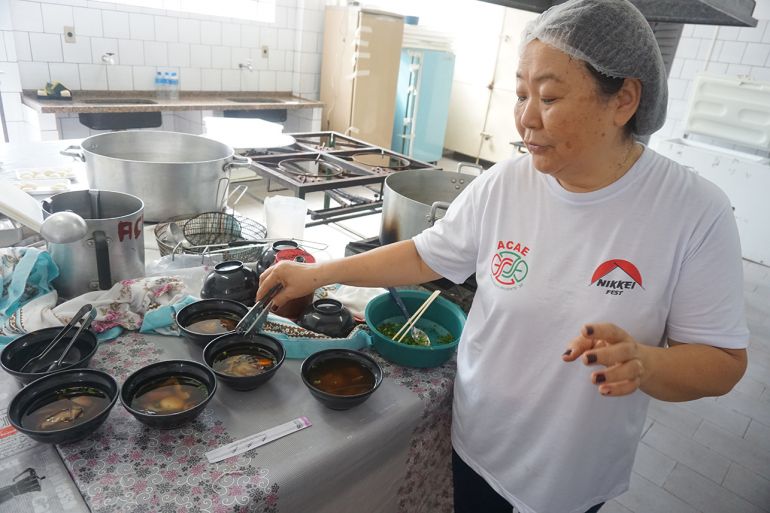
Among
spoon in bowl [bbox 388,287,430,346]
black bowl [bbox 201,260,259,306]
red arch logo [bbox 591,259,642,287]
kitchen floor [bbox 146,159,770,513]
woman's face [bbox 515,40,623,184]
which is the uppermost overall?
woman's face [bbox 515,40,623,184]

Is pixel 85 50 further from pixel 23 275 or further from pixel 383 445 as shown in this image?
pixel 383 445

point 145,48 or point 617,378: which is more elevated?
point 145,48

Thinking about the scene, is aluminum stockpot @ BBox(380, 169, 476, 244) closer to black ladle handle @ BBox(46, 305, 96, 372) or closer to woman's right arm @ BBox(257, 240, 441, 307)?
woman's right arm @ BBox(257, 240, 441, 307)

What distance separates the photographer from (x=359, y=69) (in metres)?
5.30

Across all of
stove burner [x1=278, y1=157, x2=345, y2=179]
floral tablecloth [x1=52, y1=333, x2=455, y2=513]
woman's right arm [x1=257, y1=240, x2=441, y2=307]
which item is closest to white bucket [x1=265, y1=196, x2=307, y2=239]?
stove burner [x1=278, y1=157, x2=345, y2=179]

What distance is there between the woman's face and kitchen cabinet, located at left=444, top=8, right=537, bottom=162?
18.6ft

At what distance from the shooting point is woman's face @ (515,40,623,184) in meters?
0.90

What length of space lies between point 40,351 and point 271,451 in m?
0.57

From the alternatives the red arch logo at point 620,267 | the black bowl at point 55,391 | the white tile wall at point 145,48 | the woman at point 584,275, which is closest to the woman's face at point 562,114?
the woman at point 584,275

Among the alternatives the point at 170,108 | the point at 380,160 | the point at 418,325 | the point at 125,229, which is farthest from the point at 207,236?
the point at 170,108

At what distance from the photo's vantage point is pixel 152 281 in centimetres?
134

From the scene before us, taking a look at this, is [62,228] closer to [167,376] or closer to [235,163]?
[167,376]

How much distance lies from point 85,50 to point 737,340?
483 cm

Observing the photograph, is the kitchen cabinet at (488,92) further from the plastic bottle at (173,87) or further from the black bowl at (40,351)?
the black bowl at (40,351)
